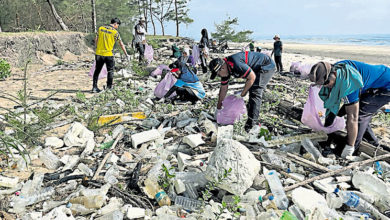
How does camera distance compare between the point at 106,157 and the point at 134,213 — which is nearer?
the point at 134,213

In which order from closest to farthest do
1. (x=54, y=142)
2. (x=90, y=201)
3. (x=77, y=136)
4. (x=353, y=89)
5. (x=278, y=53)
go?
(x=90, y=201)
(x=353, y=89)
(x=54, y=142)
(x=77, y=136)
(x=278, y=53)

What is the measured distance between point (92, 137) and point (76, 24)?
1651cm

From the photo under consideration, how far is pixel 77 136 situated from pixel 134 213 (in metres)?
1.94

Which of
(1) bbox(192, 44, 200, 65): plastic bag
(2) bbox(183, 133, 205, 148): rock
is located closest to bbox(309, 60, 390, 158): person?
(2) bbox(183, 133, 205, 148): rock

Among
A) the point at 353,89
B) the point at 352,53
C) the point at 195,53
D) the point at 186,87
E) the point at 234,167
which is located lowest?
the point at 234,167

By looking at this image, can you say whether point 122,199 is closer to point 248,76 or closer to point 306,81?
point 248,76

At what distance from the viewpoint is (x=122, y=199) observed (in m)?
2.48

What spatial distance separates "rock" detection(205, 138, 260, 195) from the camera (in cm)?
232

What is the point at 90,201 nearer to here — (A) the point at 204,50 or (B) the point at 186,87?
(B) the point at 186,87

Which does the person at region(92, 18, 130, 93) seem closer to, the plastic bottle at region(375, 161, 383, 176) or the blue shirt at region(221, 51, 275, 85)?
the blue shirt at region(221, 51, 275, 85)

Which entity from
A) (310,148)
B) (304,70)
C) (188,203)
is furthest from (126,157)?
(304,70)

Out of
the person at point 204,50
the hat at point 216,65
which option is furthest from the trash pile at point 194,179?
the person at point 204,50

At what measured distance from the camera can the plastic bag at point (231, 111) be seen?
4.17m

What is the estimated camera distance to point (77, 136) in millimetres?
3729
